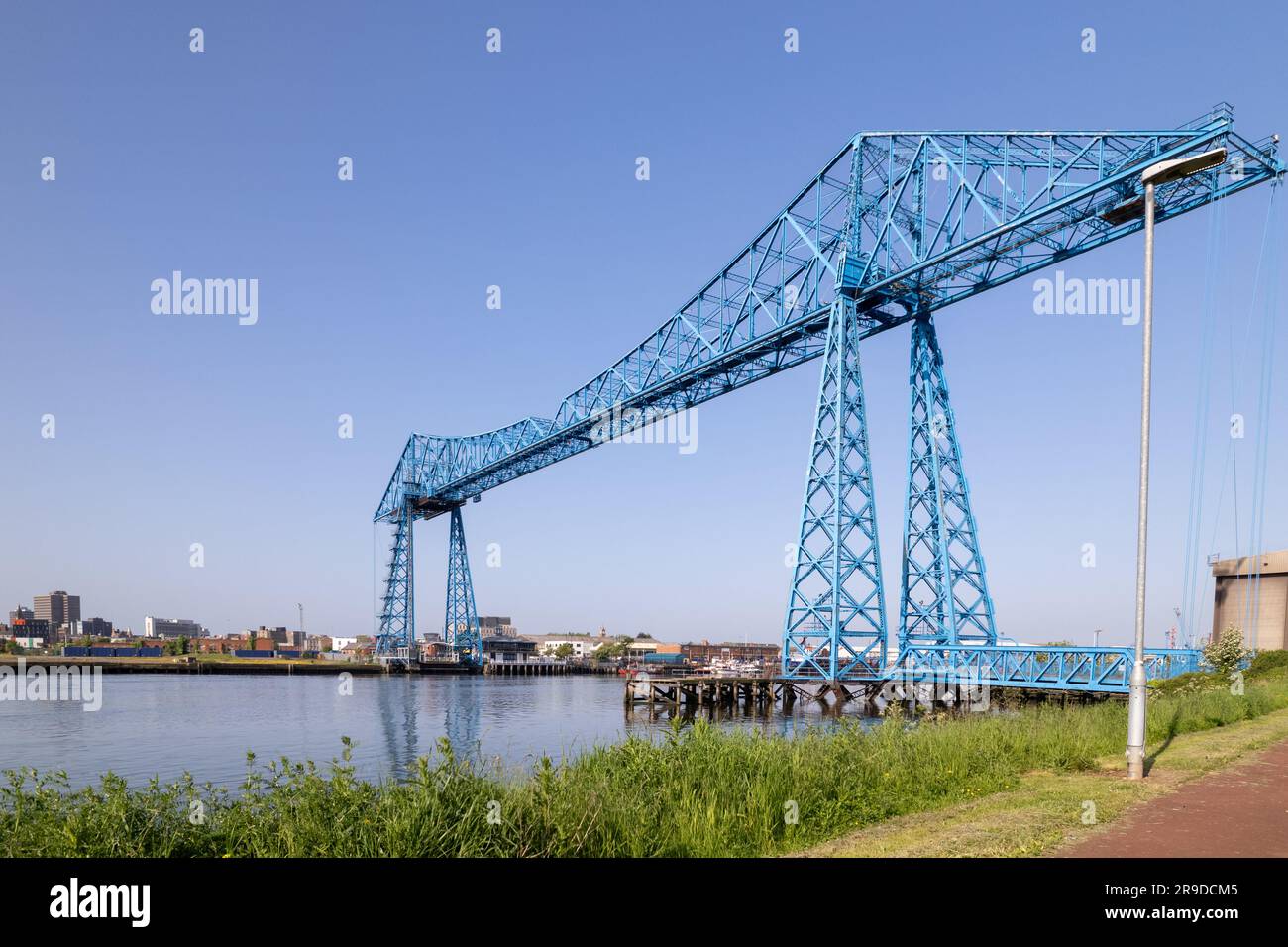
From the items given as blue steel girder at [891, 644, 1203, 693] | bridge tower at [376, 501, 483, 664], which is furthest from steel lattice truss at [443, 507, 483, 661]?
blue steel girder at [891, 644, 1203, 693]

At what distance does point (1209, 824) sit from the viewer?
855 centimetres

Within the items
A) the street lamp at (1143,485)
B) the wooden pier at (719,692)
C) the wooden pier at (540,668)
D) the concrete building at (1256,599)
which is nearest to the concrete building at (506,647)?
the wooden pier at (540,668)

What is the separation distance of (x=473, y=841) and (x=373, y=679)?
7716cm

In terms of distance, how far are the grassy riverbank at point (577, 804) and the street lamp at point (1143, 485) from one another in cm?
108

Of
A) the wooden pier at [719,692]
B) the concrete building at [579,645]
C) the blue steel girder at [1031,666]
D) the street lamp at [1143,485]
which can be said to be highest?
the street lamp at [1143,485]

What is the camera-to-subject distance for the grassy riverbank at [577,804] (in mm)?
7219

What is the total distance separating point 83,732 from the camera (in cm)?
3112

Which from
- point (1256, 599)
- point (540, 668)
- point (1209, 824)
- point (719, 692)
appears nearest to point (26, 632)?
point (540, 668)

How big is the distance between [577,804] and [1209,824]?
21.1 ft

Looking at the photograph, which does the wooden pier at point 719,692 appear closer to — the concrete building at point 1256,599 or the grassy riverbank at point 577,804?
the concrete building at point 1256,599

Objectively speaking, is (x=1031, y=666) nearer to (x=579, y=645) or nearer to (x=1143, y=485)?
(x=1143, y=485)

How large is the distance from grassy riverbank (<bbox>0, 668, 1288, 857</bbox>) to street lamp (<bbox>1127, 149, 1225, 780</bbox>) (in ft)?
3.55
